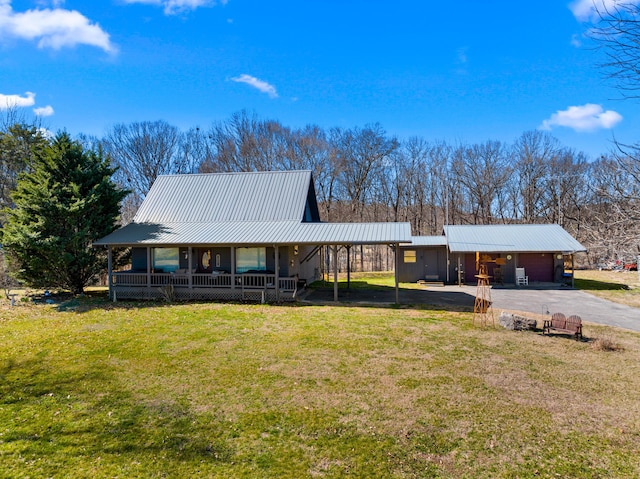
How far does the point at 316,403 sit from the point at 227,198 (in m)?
16.4

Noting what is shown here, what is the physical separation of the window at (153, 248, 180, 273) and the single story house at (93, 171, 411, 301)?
0.05m

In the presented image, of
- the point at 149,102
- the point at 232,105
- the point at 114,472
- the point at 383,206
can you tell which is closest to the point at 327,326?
the point at 114,472

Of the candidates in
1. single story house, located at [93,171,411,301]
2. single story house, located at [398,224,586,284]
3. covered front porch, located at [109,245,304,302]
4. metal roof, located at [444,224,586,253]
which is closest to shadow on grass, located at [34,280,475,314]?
covered front porch, located at [109,245,304,302]

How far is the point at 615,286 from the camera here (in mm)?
21984

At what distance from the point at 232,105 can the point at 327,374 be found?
120 feet

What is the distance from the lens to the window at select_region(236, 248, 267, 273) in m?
18.3

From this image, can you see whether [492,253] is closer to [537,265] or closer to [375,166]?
[537,265]

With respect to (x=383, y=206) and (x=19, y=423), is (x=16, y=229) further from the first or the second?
(x=383, y=206)

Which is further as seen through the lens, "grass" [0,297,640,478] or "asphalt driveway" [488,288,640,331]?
"asphalt driveway" [488,288,640,331]

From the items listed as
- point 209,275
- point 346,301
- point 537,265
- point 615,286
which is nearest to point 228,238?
point 209,275

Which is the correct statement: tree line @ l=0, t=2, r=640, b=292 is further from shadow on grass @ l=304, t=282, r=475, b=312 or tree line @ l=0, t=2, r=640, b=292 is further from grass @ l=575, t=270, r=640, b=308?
shadow on grass @ l=304, t=282, r=475, b=312

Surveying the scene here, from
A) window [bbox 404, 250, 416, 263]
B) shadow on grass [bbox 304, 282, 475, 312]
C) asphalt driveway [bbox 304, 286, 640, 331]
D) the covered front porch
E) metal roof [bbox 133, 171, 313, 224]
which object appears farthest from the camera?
window [bbox 404, 250, 416, 263]

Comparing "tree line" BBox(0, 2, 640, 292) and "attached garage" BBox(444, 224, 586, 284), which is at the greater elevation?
"tree line" BBox(0, 2, 640, 292)

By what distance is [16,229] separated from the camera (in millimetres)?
16781
